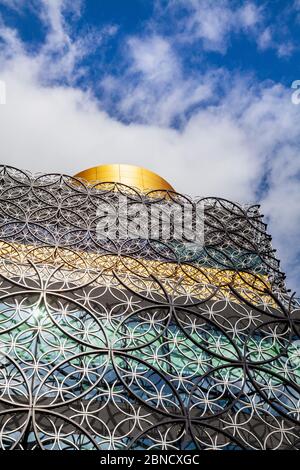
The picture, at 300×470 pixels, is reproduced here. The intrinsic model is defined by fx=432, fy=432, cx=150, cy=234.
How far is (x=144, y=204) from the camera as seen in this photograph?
22.2 metres

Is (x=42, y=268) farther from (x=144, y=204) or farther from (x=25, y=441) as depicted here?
(x=144, y=204)

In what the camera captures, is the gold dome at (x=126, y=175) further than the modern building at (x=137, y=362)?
Yes

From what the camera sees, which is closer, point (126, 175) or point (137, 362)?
point (137, 362)

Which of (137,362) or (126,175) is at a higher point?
(126,175)

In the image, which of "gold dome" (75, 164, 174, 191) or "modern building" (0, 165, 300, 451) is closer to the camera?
"modern building" (0, 165, 300, 451)

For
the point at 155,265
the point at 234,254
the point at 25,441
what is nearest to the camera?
the point at 25,441

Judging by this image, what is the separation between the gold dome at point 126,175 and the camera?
2891cm

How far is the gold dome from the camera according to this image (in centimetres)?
2891

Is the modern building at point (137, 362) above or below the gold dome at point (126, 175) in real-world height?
below

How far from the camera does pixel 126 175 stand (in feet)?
96.1

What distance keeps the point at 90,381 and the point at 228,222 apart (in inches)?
509

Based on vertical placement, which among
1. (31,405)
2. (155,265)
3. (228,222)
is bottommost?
(31,405)

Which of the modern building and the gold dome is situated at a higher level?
the gold dome
